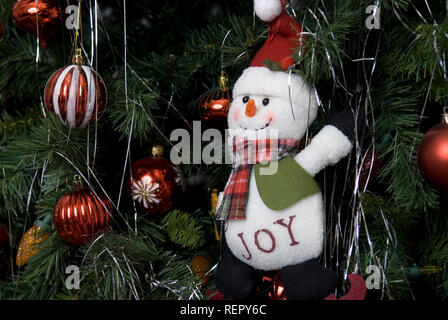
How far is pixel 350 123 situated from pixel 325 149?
44mm

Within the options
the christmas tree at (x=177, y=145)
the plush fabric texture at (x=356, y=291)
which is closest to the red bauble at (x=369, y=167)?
the christmas tree at (x=177, y=145)

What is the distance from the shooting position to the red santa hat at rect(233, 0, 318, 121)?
0.62m

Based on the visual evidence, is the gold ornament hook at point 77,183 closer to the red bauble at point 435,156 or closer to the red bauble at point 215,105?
the red bauble at point 215,105

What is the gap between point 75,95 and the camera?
0.67m

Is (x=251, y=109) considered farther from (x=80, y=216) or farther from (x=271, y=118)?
(x=80, y=216)

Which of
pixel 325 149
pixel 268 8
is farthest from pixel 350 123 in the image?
pixel 268 8

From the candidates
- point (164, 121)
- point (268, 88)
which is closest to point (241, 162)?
point (268, 88)

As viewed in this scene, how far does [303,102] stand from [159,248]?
0.33 meters

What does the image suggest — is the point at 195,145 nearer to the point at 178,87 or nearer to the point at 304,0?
the point at 178,87

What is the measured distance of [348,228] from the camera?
711 millimetres

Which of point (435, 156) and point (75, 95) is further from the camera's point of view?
point (75, 95)

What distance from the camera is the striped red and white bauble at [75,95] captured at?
0.67 m

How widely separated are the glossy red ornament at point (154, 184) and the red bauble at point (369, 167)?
29 cm

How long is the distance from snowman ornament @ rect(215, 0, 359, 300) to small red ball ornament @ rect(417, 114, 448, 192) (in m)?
0.09
